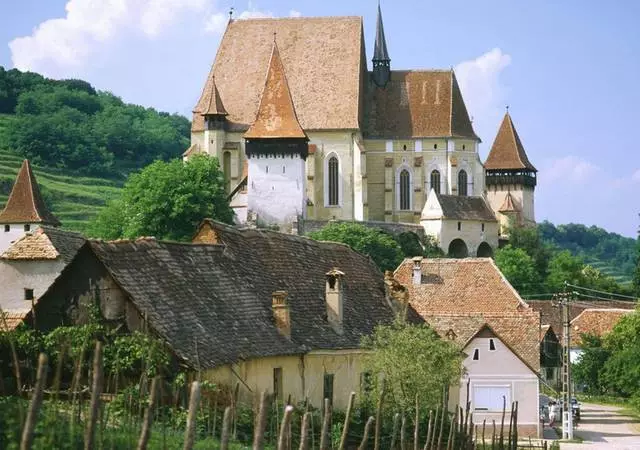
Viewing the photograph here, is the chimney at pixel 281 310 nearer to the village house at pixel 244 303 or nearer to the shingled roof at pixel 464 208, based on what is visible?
the village house at pixel 244 303

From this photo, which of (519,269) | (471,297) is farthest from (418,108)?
(471,297)

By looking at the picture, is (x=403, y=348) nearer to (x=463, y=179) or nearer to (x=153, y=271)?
(x=153, y=271)

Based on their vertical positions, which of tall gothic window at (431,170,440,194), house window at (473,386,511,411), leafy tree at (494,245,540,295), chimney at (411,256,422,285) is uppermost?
tall gothic window at (431,170,440,194)

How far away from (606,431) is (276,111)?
5063 centimetres

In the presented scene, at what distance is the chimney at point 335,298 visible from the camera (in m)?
32.4

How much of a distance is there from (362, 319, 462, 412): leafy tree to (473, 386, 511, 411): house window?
13.7 metres

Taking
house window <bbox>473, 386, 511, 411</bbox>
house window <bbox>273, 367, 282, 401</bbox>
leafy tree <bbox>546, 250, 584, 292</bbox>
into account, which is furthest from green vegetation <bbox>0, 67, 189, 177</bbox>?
house window <bbox>273, 367, 282, 401</bbox>

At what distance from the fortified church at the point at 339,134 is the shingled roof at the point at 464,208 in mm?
93

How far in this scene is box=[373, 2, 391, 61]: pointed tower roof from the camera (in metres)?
112

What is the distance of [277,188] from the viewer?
94.9m

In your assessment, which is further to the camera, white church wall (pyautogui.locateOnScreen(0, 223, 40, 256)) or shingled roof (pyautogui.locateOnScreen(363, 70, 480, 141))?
shingled roof (pyautogui.locateOnScreen(363, 70, 480, 141))

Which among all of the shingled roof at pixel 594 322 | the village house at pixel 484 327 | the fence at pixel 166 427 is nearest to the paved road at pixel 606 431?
the village house at pixel 484 327

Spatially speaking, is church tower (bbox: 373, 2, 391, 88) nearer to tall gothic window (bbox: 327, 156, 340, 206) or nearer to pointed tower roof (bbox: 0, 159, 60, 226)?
tall gothic window (bbox: 327, 156, 340, 206)

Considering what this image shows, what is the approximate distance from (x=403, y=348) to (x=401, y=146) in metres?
74.8
